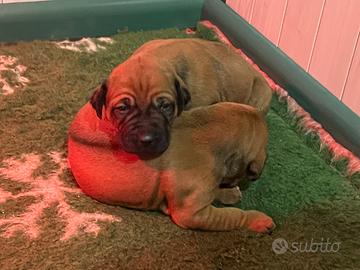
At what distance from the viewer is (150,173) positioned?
138 centimetres

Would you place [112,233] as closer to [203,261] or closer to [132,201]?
[132,201]

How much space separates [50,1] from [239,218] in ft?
4.01

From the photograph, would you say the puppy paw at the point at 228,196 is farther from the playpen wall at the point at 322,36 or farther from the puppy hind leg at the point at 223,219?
the playpen wall at the point at 322,36

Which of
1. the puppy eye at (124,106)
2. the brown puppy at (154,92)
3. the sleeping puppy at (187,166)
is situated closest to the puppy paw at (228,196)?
the sleeping puppy at (187,166)

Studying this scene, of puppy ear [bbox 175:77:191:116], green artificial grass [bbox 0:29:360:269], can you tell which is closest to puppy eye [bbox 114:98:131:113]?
puppy ear [bbox 175:77:191:116]

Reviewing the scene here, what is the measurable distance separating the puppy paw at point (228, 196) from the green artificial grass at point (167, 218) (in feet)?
0.10

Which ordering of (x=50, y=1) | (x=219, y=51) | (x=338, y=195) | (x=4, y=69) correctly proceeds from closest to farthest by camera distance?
(x=338, y=195) → (x=219, y=51) → (x=4, y=69) → (x=50, y=1)

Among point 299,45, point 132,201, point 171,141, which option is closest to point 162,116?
point 171,141

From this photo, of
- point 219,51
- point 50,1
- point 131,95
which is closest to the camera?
point 131,95

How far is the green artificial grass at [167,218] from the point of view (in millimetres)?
Answer: 1343

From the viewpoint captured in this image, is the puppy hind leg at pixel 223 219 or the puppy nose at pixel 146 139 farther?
the puppy hind leg at pixel 223 219

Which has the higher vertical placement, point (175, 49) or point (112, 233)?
point (175, 49)

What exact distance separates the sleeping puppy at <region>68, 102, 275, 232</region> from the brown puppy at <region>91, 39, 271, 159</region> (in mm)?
52

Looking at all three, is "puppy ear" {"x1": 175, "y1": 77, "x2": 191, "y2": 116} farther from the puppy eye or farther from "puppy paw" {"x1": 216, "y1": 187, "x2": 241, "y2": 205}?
"puppy paw" {"x1": 216, "y1": 187, "x2": 241, "y2": 205}
